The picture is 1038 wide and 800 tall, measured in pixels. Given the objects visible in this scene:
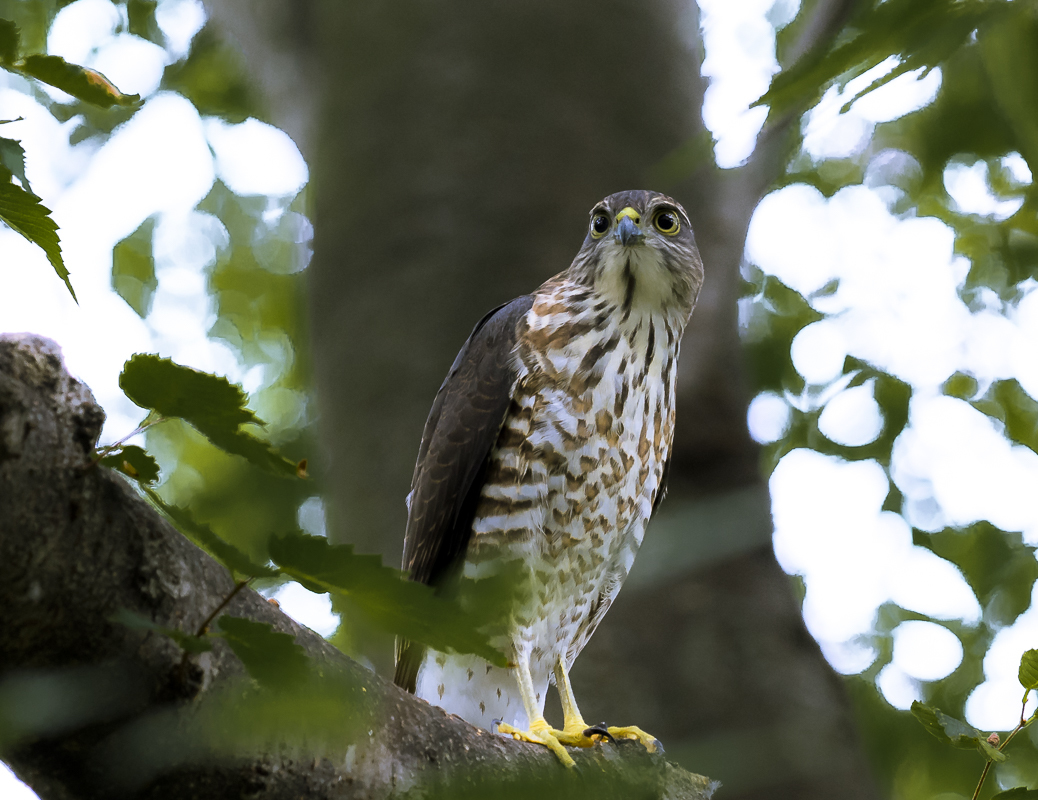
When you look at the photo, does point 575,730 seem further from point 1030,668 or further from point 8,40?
point 8,40

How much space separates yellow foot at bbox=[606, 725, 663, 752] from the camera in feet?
9.11

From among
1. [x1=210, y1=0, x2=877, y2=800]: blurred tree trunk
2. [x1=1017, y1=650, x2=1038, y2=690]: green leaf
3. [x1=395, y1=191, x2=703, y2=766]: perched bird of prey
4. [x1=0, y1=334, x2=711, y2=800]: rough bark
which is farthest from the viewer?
[x1=210, y1=0, x2=877, y2=800]: blurred tree trunk

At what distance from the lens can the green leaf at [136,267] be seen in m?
6.87

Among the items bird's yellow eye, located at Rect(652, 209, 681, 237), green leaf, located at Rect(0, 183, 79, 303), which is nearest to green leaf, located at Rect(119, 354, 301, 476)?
green leaf, located at Rect(0, 183, 79, 303)

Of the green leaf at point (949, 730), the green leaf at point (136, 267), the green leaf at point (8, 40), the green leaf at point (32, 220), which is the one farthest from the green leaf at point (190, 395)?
the green leaf at point (136, 267)

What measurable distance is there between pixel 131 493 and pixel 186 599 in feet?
0.48

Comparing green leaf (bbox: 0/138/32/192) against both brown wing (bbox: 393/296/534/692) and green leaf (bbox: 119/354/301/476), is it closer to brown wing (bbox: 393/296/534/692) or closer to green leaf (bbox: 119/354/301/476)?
green leaf (bbox: 119/354/301/476)

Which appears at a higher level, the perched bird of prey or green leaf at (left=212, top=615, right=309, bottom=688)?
the perched bird of prey

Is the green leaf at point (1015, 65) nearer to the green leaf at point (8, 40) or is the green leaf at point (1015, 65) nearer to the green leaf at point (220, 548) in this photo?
the green leaf at point (220, 548)

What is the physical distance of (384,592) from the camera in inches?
37.2

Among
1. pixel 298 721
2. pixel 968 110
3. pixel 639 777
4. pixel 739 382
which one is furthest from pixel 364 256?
pixel 298 721

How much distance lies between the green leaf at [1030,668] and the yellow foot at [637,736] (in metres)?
1.40

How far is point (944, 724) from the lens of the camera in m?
1.55

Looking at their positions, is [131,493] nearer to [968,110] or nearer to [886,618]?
[968,110]
